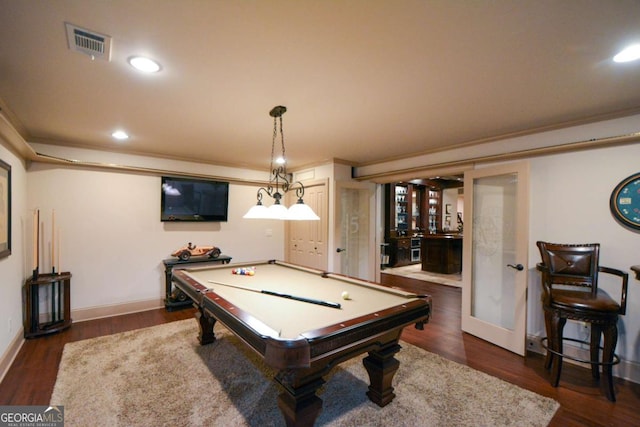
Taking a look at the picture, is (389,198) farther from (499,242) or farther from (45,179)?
(45,179)

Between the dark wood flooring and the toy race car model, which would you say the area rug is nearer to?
the dark wood flooring

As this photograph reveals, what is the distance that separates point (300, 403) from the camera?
62.5 inches

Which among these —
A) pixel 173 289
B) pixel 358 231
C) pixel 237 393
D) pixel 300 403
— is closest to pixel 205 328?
pixel 237 393

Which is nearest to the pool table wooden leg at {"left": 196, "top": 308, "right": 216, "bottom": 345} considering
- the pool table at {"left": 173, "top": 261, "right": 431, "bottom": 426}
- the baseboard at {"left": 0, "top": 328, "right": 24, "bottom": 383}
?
the pool table at {"left": 173, "top": 261, "right": 431, "bottom": 426}

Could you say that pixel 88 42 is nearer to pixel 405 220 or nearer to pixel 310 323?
pixel 310 323

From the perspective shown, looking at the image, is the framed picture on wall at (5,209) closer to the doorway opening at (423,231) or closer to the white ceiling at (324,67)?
the white ceiling at (324,67)

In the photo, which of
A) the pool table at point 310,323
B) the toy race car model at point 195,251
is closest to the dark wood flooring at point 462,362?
the toy race car model at point 195,251

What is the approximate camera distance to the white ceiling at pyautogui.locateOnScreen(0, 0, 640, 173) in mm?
1322

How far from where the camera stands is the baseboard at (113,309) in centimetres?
372

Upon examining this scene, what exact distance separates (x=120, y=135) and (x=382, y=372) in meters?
3.79

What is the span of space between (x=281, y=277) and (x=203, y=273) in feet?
3.04

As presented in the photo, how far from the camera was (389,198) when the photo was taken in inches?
299

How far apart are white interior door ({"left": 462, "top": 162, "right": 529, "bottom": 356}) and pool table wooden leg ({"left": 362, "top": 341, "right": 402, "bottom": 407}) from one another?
1734mm

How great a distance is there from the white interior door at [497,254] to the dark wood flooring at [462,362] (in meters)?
0.24
